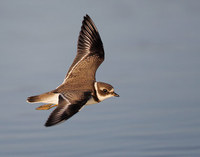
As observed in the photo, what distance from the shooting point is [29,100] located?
11531mm

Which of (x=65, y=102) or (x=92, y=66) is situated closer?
(x=65, y=102)

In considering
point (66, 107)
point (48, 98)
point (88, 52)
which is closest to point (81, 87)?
point (48, 98)

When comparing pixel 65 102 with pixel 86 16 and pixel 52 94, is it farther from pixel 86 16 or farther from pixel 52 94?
pixel 86 16

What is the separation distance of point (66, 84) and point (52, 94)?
52cm

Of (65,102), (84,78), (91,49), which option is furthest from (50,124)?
(91,49)

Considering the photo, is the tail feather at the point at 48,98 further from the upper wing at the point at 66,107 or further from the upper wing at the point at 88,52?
the upper wing at the point at 88,52

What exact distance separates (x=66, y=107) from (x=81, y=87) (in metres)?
1.72

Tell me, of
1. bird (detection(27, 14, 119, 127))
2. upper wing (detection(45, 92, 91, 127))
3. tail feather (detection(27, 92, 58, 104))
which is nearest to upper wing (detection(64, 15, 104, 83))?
bird (detection(27, 14, 119, 127))

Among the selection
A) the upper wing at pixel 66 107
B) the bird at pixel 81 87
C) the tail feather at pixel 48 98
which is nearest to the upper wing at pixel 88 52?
the bird at pixel 81 87

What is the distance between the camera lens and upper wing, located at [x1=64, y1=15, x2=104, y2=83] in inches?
484

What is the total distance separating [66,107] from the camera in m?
9.67

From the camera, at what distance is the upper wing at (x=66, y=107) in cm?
910

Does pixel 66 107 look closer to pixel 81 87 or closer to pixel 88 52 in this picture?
pixel 81 87

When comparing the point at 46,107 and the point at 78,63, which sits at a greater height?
the point at 78,63
